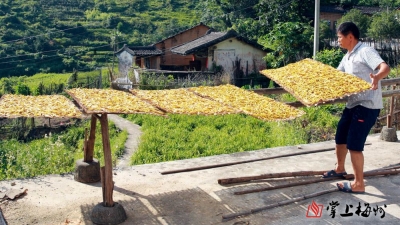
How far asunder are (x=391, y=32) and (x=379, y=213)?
1986 cm

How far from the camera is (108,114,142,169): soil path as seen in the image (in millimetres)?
9972

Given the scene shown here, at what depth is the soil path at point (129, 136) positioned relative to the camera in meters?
9.97

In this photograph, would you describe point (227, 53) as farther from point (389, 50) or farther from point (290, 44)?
point (389, 50)

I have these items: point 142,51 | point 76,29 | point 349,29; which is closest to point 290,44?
point 142,51

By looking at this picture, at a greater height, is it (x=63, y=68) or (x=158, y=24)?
(x=158, y=24)

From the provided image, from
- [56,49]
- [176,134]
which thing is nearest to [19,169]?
[176,134]

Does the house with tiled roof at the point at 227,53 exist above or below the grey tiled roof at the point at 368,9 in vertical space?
below

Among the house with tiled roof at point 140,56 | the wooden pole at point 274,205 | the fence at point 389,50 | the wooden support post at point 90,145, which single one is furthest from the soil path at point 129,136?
the fence at point 389,50

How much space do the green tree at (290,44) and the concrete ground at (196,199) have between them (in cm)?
1514

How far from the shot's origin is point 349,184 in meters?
4.90

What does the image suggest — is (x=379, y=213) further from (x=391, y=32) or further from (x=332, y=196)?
(x=391, y=32)

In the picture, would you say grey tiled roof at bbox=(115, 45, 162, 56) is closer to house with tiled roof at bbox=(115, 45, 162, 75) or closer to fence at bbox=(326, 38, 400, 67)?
house with tiled roof at bbox=(115, 45, 162, 75)

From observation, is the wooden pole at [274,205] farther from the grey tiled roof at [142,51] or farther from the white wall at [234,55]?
the grey tiled roof at [142,51]

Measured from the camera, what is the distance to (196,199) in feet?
15.8
